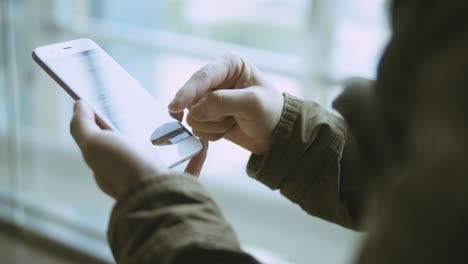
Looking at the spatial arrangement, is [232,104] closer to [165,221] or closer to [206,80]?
[206,80]

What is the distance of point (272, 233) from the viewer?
1.50 m

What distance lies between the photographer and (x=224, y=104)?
0.60m

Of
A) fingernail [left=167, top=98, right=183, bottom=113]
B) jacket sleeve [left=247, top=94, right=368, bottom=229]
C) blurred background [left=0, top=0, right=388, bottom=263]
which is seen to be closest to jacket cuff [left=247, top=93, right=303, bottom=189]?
jacket sleeve [left=247, top=94, right=368, bottom=229]

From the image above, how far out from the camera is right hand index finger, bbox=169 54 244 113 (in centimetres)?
60

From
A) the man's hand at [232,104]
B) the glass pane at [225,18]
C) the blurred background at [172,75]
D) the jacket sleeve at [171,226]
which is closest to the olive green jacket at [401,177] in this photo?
the jacket sleeve at [171,226]

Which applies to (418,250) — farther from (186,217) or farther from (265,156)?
(265,156)

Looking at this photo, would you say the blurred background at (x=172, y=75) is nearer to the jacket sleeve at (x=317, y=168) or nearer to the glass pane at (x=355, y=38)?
the glass pane at (x=355, y=38)

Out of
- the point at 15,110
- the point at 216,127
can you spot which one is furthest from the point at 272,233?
the point at 216,127

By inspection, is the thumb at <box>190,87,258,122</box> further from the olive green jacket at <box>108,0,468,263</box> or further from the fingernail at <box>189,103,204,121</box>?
the olive green jacket at <box>108,0,468,263</box>

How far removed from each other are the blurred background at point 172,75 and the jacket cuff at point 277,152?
722 mm

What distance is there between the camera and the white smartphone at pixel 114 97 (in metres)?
0.58

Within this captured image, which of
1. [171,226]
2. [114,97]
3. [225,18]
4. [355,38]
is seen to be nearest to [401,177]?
[171,226]

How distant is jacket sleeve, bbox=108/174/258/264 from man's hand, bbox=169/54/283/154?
22 cm

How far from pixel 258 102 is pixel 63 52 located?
0.77 ft
